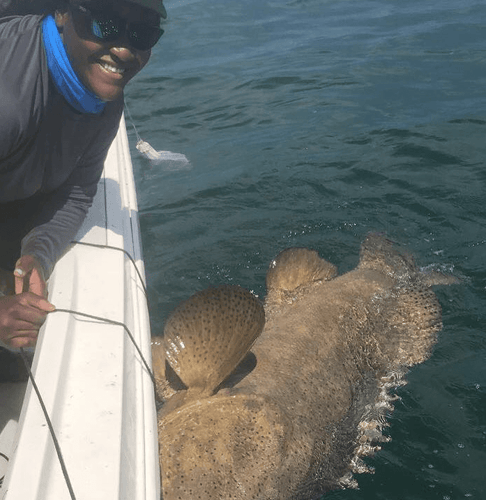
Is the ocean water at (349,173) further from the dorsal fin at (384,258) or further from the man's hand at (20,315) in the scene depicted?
the man's hand at (20,315)

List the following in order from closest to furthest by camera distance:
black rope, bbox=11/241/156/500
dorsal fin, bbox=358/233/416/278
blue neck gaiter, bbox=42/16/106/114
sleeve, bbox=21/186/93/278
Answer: black rope, bbox=11/241/156/500
blue neck gaiter, bbox=42/16/106/114
sleeve, bbox=21/186/93/278
dorsal fin, bbox=358/233/416/278

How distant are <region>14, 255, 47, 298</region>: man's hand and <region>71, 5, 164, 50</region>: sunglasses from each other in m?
1.24

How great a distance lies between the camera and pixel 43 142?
3.25 m

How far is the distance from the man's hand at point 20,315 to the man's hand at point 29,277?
0.71ft

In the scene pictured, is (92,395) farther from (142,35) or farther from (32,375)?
(142,35)

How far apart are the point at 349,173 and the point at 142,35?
185 inches

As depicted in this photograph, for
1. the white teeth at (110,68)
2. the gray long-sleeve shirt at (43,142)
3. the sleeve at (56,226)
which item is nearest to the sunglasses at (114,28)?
the white teeth at (110,68)

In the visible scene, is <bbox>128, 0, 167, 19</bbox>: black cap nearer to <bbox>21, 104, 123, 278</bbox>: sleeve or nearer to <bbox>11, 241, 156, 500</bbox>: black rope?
<bbox>21, 104, 123, 278</bbox>: sleeve

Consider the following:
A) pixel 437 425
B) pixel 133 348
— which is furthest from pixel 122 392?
pixel 437 425

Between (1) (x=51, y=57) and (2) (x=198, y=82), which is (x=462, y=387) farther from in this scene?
(2) (x=198, y=82)

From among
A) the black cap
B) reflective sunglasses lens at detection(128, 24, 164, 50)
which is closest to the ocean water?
reflective sunglasses lens at detection(128, 24, 164, 50)

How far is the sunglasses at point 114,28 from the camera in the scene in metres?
3.02

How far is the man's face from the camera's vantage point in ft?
10.1

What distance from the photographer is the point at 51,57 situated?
3072 millimetres
